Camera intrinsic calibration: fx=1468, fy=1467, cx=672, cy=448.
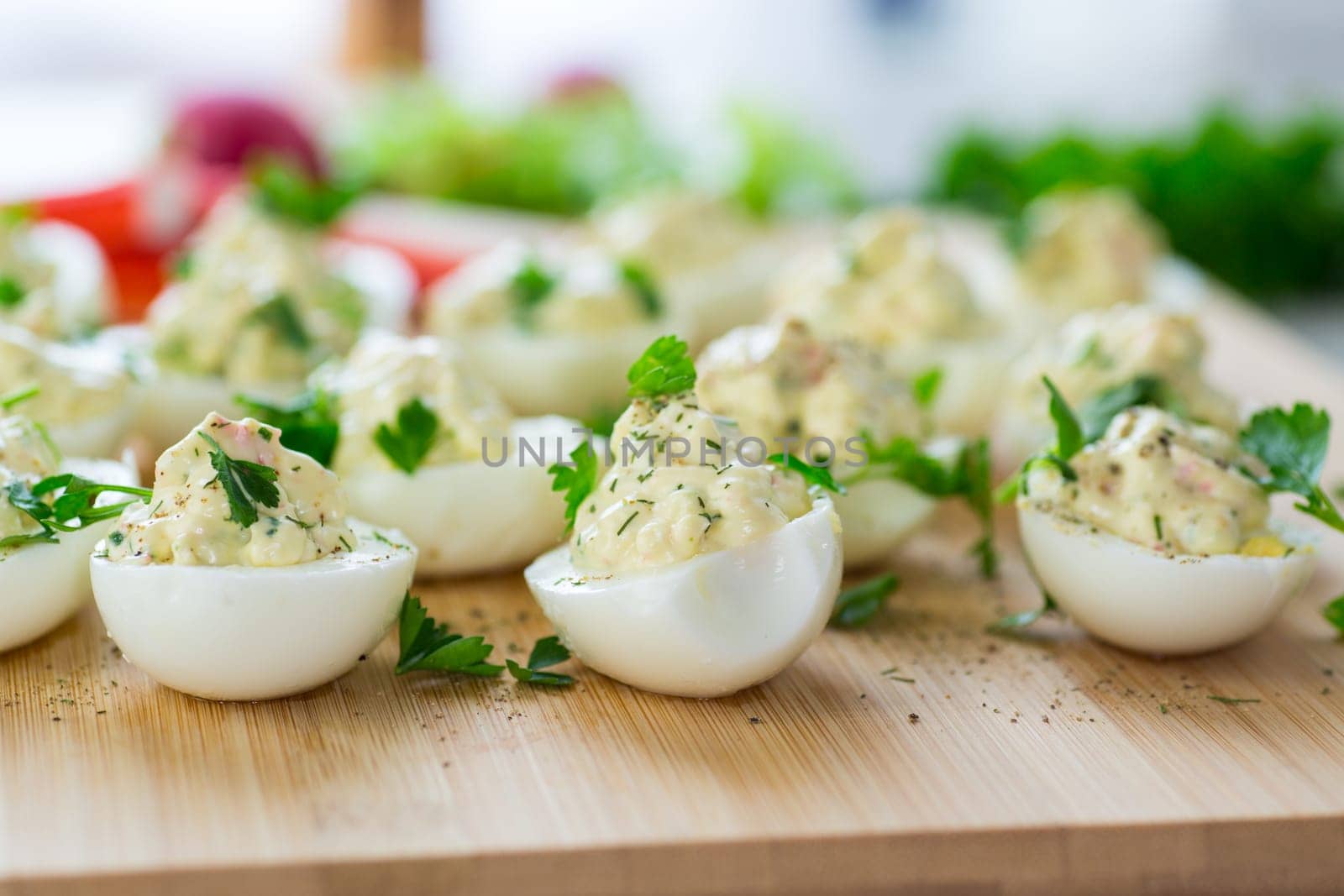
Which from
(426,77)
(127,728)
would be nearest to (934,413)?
(127,728)

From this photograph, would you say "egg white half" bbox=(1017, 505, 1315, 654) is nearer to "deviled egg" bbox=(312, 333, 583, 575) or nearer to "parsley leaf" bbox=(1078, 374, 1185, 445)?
"parsley leaf" bbox=(1078, 374, 1185, 445)

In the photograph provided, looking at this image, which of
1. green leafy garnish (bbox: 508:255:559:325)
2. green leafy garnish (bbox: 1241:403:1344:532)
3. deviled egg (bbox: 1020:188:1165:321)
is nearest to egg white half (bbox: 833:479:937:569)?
green leafy garnish (bbox: 1241:403:1344:532)

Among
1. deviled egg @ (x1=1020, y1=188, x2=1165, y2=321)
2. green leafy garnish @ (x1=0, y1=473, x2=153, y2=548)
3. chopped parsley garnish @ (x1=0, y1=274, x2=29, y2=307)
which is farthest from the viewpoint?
deviled egg @ (x1=1020, y1=188, x2=1165, y2=321)

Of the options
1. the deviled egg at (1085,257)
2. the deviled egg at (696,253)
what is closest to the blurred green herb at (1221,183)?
the deviled egg at (1085,257)

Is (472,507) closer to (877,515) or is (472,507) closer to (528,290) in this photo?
(877,515)

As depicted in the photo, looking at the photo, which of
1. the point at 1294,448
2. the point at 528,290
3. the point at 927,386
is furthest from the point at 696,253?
the point at 1294,448

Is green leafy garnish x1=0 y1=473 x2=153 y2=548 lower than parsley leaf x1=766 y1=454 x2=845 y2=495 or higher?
lower

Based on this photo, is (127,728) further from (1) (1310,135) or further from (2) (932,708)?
(1) (1310,135)
